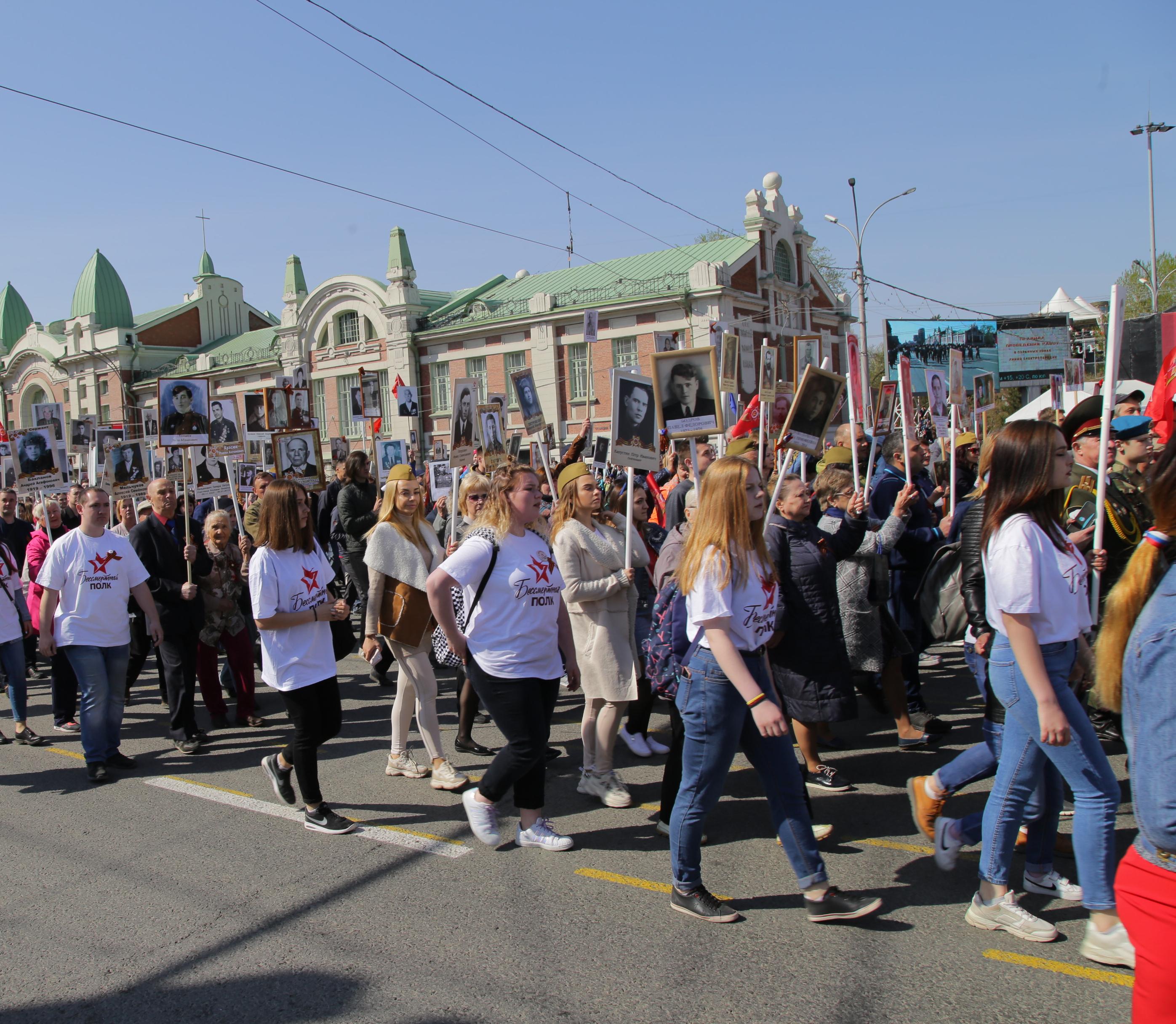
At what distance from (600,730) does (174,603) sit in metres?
3.65

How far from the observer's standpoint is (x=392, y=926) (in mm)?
3895

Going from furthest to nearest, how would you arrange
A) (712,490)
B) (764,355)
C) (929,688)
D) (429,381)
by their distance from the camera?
(429,381) < (764,355) < (929,688) < (712,490)

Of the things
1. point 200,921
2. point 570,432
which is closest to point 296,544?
point 200,921

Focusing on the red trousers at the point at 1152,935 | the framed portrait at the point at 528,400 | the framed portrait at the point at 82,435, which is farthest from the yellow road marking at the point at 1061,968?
the framed portrait at the point at 82,435

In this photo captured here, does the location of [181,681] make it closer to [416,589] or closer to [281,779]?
[281,779]

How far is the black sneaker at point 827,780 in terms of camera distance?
17.4ft

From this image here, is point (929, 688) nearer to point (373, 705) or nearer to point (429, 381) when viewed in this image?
point (373, 705)

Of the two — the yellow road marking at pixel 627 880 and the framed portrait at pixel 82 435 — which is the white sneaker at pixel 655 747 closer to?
the yellow road marking at pixel 627 880

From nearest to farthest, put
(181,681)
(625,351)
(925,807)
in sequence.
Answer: (925,807) < (181,681) < (625,351)

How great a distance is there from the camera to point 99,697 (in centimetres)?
621

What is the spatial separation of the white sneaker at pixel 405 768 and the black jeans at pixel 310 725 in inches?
36.1

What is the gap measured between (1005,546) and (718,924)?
182 cm

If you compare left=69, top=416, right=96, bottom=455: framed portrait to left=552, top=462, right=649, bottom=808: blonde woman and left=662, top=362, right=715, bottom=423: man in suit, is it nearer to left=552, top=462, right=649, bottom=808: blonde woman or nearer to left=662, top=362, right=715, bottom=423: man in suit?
left=662, top=362, right=715, bottom=423: man in suit

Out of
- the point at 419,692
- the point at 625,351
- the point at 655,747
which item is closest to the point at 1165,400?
the point at 655,747
